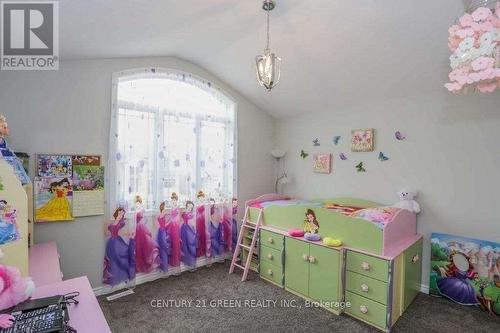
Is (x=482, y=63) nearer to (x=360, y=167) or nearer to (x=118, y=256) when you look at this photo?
(x=360, y=167)

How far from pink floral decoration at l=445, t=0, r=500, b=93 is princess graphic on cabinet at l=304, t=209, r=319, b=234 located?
1.76 meters

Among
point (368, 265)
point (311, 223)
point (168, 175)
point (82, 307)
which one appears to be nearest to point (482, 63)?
point (368, 265)

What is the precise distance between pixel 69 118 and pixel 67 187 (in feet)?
2.23

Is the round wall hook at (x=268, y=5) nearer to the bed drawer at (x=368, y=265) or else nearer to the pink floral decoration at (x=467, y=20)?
the pink floral decoration at (x=467, y=20)

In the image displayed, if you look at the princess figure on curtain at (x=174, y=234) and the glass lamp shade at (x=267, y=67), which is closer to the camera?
the glass lamp shade at (x=267, y=67)

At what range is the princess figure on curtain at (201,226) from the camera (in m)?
3.48

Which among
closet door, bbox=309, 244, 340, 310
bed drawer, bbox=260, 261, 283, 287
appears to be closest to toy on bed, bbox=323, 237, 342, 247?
closet door, bbox=309, 244, 340, 310

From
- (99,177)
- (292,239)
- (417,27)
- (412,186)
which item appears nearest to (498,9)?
(417,27)

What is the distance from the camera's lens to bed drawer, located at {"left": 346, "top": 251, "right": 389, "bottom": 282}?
2217 millimetres

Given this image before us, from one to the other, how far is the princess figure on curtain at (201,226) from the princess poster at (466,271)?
2680 millimetres

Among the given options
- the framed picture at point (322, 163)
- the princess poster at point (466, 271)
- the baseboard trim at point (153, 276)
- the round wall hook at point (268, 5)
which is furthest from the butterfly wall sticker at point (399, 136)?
the baseboard trim at point (153, 276)

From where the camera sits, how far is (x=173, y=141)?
3.23 m

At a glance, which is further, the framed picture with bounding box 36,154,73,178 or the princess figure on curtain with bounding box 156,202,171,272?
the princess figure on curtain with bounding box 156,202,171,272

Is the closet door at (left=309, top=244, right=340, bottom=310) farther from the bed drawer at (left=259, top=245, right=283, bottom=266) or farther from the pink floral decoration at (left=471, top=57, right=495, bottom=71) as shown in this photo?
the pink floral decoration at (left=471, top=57, right=495, bottom=71)
